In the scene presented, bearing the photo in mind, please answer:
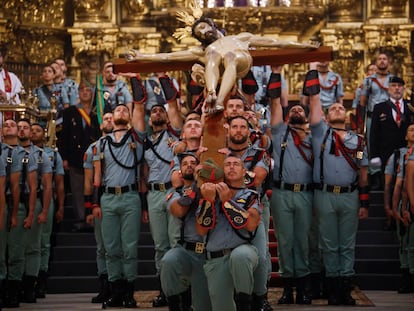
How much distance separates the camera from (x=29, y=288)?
16.3m

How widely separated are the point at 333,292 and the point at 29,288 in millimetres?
3668

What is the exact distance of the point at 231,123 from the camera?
40.9ft

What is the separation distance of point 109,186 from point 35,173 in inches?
49.1

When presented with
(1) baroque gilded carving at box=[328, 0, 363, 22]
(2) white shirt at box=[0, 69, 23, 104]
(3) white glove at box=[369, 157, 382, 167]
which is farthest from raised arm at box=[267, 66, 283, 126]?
(1) baroque gilded carving at box=[328, 0, 363, 22]

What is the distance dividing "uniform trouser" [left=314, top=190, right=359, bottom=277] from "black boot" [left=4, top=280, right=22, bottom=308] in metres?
3.57

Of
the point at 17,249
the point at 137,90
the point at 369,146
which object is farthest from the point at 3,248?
the point at 369,146

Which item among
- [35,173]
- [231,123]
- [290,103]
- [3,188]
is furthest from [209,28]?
[290,103]

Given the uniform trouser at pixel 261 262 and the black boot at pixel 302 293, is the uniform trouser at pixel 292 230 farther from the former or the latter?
the uniform trouser at pixel 261 262

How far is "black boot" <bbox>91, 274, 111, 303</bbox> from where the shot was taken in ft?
Answer: 52.1

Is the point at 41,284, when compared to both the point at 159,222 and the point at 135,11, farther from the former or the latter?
the point at 135,11

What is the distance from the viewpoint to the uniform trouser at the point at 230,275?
11.3 metres

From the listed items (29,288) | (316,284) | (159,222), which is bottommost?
(29,288)

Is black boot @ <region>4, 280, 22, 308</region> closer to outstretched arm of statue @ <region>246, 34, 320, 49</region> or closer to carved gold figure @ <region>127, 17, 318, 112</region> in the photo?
carved gold figure @ <region>127, 17, 318, 112</region>

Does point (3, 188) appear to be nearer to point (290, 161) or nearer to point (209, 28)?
point (290, 161)
